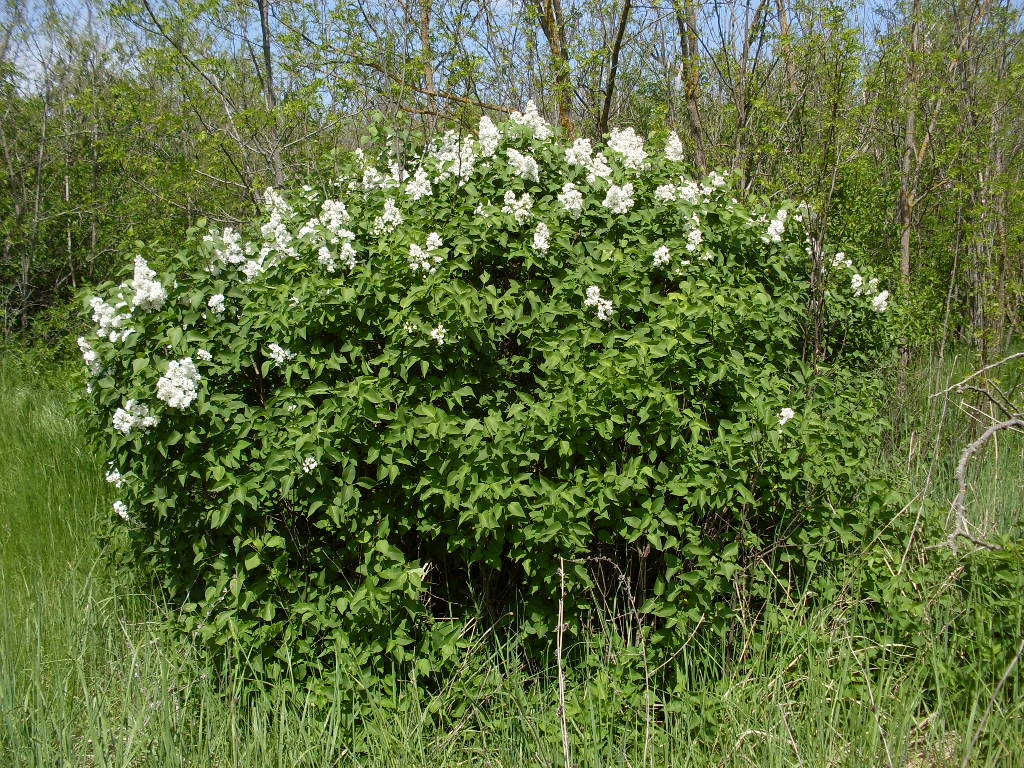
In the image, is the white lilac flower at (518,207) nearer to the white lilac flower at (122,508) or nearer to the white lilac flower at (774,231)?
the white lilac flower at (774,231)

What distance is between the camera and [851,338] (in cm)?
397

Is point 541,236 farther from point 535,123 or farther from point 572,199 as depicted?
point 535,123

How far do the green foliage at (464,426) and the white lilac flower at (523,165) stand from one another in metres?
0.02

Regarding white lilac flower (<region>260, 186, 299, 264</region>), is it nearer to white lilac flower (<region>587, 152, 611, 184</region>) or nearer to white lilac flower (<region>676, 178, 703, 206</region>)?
white lilac flower (<region>587, 152, 611, 184</region>)

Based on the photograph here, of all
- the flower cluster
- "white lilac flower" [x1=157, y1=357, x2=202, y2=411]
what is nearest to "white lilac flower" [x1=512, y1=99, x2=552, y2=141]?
the flower cluster

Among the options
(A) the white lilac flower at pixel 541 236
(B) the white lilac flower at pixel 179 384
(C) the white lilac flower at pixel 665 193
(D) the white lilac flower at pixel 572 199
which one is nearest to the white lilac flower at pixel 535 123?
(D) the white lilac flower at pixel 572 199

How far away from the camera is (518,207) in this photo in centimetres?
315

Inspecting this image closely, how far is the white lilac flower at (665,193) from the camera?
3.35m

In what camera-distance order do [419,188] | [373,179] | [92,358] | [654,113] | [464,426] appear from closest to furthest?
[464,426] < [92,358] < [419,188] < [373,179] < [654,113]

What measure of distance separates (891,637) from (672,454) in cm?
105

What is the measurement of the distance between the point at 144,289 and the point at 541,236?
152cm

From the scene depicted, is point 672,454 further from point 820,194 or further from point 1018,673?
point 820,194

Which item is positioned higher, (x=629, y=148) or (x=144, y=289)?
(x=629, y=148)

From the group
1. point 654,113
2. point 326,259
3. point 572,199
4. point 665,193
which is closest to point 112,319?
point 326,259
